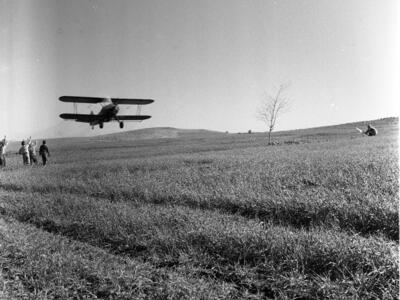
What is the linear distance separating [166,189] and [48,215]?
3637mm

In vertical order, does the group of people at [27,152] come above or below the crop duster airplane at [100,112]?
below

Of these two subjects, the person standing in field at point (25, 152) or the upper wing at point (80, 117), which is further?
the upper wing at point (80, 117)

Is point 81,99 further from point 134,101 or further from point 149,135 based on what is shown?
point 149,135

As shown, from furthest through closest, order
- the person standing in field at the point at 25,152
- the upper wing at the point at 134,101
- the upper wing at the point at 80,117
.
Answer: the upper wing at the point at 134,101, the upper wing at the point at 80,117, the person standing in field at the point at 25,152

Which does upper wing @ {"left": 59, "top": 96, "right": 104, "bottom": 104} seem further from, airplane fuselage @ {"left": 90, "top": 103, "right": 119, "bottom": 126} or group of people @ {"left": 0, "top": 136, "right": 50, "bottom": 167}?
group of people @ {"left": 0, "top": 136, "right": 50, "bottom": 167}

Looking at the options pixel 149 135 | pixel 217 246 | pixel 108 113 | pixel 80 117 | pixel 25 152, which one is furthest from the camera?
pixel 149 135

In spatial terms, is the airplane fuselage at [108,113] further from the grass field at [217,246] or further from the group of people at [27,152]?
the grass field at [217,246]

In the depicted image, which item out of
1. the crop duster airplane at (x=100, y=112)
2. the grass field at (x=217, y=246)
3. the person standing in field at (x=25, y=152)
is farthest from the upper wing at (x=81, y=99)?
the grass field at (x=217, y=246)

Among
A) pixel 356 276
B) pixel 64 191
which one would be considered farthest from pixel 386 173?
pixel 64 191

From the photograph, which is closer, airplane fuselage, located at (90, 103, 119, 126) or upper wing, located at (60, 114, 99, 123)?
airplane fuselage, located at (90, 103, 119, 126)

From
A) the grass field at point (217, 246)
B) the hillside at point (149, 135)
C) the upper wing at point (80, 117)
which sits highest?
the hillside at point (149, 135)

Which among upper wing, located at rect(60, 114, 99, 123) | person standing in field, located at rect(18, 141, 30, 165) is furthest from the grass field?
upper wing, located at rect(60, 114, 99, 123)

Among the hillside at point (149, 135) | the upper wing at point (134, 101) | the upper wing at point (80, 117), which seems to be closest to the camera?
the upper wing at point (80, 117)

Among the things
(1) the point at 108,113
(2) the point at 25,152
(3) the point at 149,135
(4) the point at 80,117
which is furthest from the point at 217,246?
(3) the point at 149,135
